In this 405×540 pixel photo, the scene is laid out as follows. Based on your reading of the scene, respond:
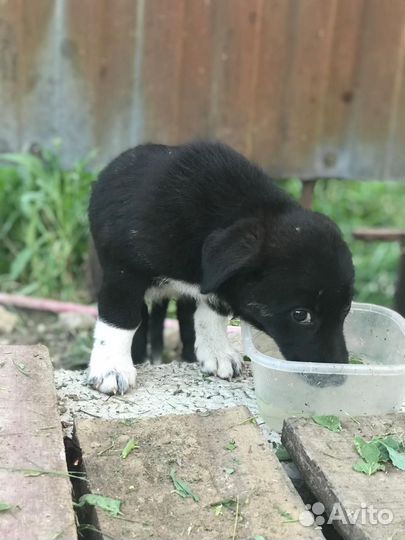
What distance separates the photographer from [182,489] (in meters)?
2.36

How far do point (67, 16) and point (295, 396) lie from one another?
3178 mm

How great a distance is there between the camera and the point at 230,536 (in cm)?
218

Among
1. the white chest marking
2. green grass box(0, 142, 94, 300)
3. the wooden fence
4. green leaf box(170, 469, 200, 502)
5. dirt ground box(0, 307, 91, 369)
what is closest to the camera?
green leaf box(170, 469, 200, 502)

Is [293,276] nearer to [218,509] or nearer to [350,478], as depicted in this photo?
[350,478]

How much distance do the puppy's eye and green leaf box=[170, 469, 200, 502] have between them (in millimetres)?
797

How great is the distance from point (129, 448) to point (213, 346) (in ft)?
3.29

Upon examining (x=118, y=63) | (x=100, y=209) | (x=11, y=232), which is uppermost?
(x=118, y=63)

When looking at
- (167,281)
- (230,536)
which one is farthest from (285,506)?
(167,281)

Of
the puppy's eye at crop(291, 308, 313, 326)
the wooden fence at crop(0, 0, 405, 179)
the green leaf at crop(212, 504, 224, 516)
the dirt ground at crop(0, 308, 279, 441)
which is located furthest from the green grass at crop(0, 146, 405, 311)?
the green leaf at crop(212, 504, 224, 516)

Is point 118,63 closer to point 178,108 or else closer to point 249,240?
point 178,108

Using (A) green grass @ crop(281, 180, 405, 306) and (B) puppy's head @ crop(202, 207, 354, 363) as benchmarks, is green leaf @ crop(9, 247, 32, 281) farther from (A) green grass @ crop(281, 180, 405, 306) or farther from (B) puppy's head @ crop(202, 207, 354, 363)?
(B) puppy's head @ crop(202, 207, 354, 363)

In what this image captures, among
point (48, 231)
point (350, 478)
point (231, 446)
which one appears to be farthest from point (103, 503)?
point (48, 231)

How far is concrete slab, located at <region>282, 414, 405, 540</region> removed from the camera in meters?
2.27

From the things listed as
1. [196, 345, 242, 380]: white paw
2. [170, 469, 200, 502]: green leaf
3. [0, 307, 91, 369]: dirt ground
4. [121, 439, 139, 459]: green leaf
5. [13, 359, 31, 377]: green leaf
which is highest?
[13, 359, 31, 377]: green leaf
